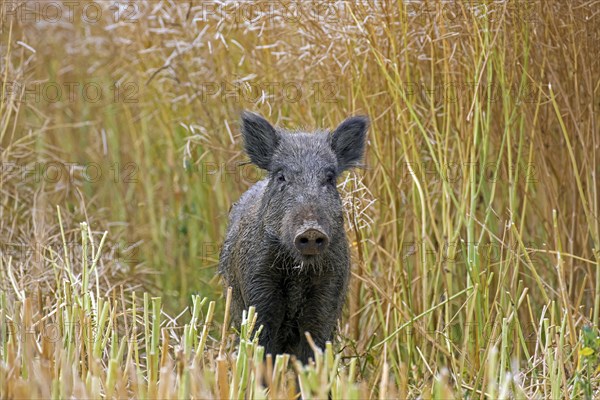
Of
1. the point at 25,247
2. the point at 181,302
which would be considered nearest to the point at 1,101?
the point at 25,247

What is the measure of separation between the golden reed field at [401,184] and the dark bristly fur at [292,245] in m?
0.23

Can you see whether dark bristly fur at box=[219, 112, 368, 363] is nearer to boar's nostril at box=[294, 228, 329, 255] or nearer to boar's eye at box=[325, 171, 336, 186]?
boar's eye at box=[325, 171, 336, 186]

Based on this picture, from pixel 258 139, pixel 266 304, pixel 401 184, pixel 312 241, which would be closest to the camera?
pixel 312 241

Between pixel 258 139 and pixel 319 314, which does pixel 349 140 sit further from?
pixel 319 314

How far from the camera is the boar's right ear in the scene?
5035 mm

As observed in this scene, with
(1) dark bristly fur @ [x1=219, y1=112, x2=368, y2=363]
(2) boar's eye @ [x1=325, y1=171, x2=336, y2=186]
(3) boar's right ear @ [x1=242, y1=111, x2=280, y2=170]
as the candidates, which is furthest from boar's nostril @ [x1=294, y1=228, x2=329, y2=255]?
(3) boar's right ear @ [x1=242, y1=111, x2=280, y2=170]

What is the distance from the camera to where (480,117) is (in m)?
5.34

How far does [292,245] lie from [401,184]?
1481 mm

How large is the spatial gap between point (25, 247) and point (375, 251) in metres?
2.34

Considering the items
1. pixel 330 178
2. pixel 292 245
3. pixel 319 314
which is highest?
pixel 330 178

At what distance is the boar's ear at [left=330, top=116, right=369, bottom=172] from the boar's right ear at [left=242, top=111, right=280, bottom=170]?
1.10ft

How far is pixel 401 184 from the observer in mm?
5789

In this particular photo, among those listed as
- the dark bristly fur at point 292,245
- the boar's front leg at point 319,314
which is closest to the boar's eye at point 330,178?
the dark bristly fur at point 292,245

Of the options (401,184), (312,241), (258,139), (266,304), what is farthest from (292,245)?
(401,184)
